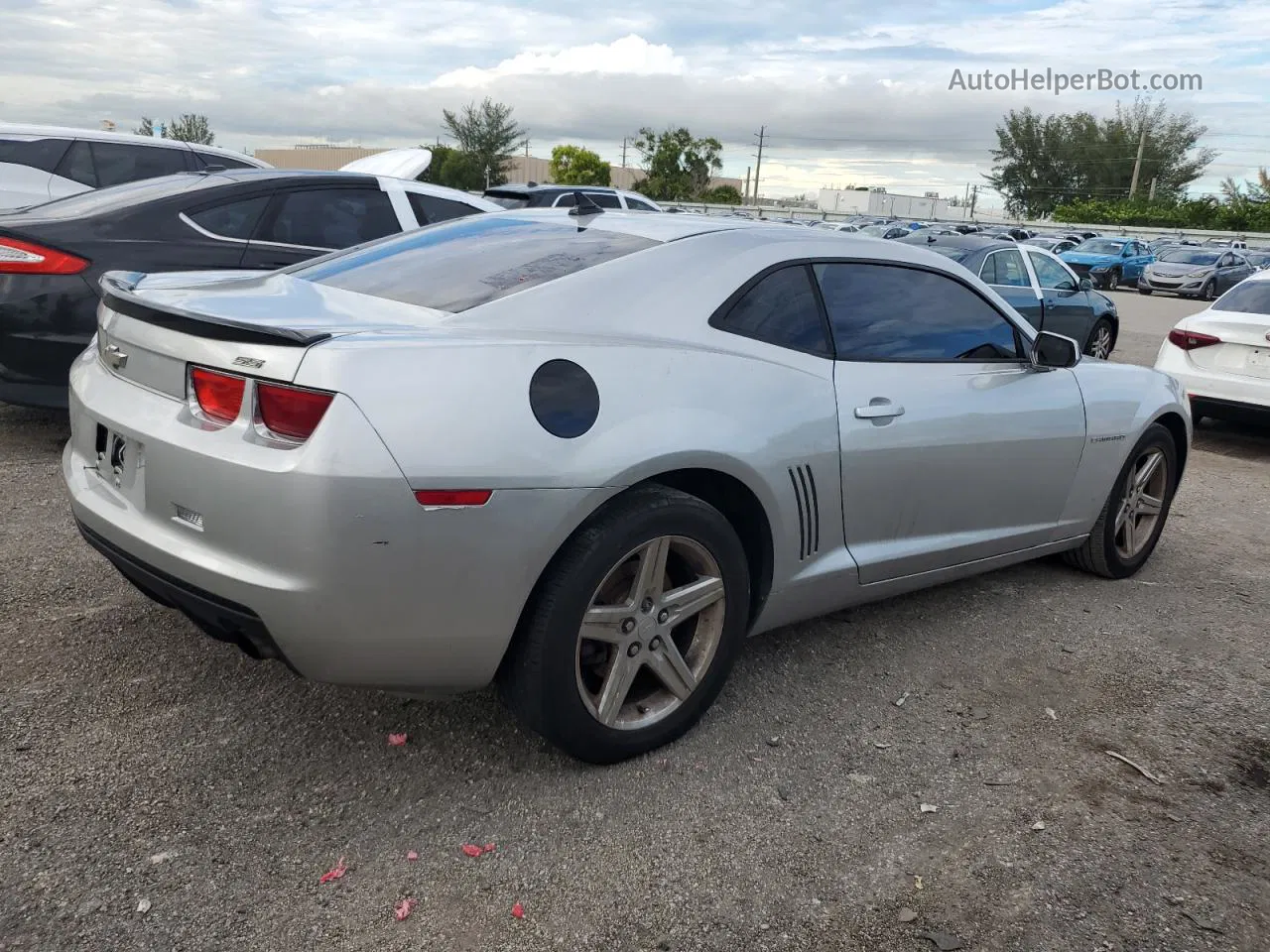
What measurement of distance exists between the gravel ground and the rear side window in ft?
3.79

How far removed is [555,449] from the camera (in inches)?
102

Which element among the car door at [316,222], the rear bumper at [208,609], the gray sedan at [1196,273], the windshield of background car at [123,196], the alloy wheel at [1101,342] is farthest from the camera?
the gray sedan at [1196,273]

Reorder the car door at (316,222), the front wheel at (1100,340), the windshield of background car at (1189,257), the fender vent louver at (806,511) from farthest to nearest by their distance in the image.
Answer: the windshield of background car at (1189,257) → the front wheel at (1100,340) → the car door at (316,222) → the fender vent louver at (806,511)

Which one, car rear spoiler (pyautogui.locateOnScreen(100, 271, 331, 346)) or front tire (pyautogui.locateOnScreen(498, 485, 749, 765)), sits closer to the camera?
car rear spoiler (pyautogui.locateOnScreen(100, 271, 331, 346))

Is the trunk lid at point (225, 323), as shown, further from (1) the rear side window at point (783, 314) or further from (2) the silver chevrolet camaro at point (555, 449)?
(1) the rear side window at point (783, 314)

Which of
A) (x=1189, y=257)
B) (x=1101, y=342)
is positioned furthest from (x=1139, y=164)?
(x=1101, y=342)

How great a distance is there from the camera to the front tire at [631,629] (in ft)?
8.84

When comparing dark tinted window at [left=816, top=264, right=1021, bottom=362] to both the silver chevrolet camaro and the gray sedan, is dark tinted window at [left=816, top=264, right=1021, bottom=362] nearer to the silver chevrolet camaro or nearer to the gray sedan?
the silver chevrolet camaro

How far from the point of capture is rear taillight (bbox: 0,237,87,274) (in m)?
5.18

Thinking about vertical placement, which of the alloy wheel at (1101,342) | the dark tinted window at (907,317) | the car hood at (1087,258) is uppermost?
the dark tinted window at (907,317)

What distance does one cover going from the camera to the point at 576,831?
8.91 ft

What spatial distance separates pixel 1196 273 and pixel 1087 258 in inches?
122

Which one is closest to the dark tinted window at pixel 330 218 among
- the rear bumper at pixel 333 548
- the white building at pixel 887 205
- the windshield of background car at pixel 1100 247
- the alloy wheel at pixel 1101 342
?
the rear bumper at pixel 333 548

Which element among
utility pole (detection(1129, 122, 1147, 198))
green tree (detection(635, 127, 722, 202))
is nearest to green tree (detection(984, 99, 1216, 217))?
utility pole (detection(1129, 122, 1147, 198))
